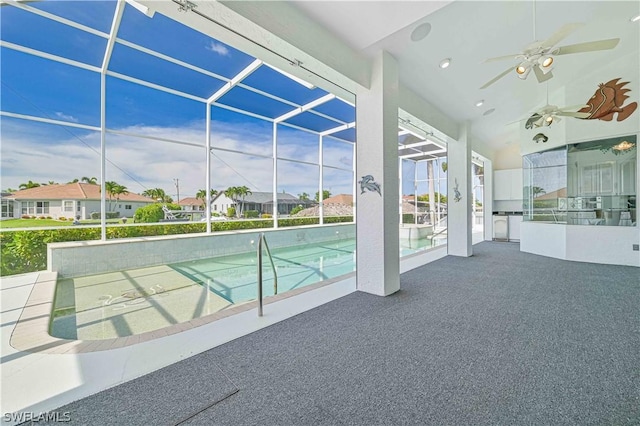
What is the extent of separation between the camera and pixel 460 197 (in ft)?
21.8

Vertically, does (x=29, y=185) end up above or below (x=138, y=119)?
below

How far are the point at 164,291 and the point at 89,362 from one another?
2.67 m

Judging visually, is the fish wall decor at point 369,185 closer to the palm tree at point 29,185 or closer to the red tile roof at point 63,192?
the red tile roof at point 63,192

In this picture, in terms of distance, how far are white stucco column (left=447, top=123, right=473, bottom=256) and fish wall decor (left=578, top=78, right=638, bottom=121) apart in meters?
2.58

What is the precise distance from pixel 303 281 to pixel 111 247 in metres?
4.34

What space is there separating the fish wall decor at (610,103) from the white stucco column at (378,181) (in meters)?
5.56

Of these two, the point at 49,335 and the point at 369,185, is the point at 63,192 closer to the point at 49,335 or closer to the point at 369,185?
the point at 49,335

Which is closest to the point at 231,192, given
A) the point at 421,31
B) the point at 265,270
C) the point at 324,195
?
the point at 265,270

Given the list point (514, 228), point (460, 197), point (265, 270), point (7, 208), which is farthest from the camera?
point (514, 228)

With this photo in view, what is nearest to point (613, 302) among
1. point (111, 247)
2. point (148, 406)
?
point (148, 406)

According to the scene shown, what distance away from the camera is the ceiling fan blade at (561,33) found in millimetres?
2801

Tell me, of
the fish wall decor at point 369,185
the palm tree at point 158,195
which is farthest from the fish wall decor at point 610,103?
the palm tree at point 158,195

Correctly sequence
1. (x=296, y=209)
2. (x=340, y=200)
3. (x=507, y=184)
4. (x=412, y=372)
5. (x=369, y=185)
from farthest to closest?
(x=340, y=200) < (x=296, y=209) < (x=507, y=184) < (x=369, y=185) < (x=412, y=372)

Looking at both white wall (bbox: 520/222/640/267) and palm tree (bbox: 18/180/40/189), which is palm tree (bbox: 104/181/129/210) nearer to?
palm tree (bbox: 18/180/40/189)
